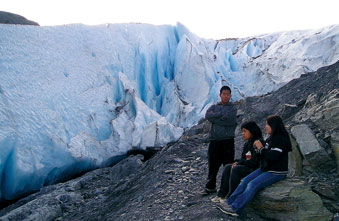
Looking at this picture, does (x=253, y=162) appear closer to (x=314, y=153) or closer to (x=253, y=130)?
(x=253, y=130)

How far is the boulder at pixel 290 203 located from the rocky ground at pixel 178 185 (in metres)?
0.06

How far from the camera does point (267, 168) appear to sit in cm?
252

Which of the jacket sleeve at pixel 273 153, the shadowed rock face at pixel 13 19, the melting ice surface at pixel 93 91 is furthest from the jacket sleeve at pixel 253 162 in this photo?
the shadowed rock face at pixel 13 19

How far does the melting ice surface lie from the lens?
23.4ft

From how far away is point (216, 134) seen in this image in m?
3.04

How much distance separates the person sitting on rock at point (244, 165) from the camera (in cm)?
263

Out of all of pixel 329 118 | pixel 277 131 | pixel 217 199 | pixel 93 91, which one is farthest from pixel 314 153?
pixel 93 91

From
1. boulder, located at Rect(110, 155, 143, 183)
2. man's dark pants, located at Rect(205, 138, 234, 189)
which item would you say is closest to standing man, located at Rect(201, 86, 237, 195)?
man's dark pants, located at Rect(205, 138, 234, 189)

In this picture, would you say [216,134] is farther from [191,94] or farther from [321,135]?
[191,94]

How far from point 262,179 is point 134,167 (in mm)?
4100

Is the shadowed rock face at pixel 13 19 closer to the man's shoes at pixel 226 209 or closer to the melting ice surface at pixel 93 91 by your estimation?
the melting ice surface at pixel 93 91

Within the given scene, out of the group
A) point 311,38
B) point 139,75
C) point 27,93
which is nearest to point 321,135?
point 27,93

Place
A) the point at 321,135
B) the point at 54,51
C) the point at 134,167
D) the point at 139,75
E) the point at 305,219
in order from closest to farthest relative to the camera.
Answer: the point at 305,219
the point at 321,135
the point at 134,167
the point at 54,51
the point at 139,75

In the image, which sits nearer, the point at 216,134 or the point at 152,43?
the point at 216,134
